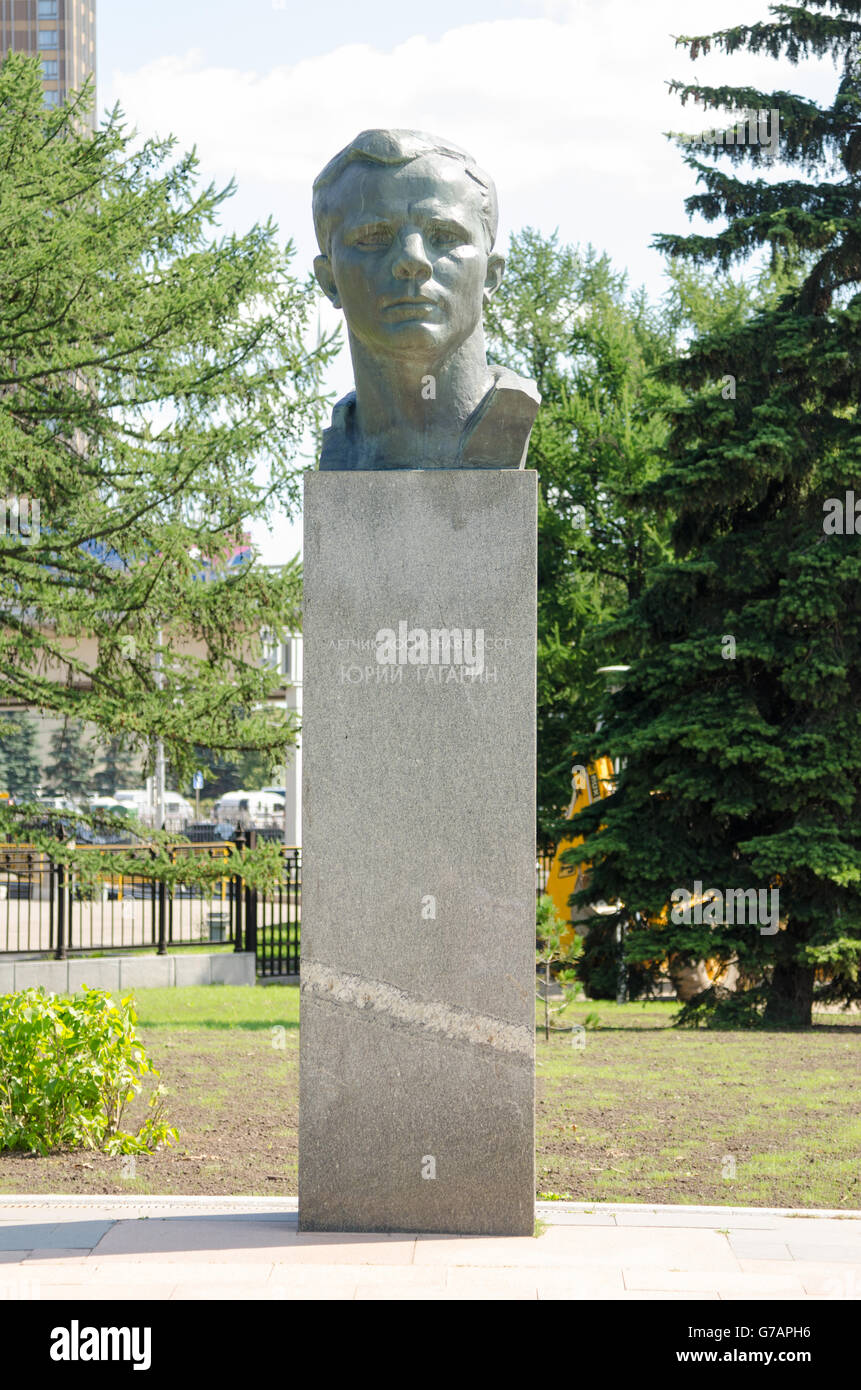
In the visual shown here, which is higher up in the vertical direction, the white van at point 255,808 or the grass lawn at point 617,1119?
the grass lawn at point 617,1119

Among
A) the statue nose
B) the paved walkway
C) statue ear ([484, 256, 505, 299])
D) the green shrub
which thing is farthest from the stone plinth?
the green shrub

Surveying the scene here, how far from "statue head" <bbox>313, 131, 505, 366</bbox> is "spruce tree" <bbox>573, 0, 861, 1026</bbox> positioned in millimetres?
8226

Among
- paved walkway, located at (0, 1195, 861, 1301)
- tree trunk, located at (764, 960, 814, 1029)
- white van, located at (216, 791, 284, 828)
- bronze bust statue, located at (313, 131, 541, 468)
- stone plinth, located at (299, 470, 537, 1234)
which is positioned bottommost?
white van, located at (216, 791, 284, 828)

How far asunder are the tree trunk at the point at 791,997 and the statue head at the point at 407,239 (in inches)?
367

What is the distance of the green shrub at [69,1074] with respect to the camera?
7184mm

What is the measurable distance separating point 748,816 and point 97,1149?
8.30 metres

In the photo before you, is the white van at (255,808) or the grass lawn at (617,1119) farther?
the white van at (255,808)

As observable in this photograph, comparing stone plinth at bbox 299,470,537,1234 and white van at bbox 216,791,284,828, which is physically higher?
stone plinth at bbox 299,470,537,1234

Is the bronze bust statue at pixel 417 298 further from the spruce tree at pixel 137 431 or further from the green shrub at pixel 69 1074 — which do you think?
the spruce tree at pixel 137 431

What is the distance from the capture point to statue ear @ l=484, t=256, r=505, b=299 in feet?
20.5

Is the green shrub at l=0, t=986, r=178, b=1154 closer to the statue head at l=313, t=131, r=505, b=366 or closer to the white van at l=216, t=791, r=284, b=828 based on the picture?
the statue head at l=313, t=131, r=505, b=366

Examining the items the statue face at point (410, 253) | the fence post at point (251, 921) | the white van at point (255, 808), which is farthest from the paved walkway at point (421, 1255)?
the white van at point (255, 808)

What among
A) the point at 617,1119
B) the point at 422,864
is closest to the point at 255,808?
the point at 617,1119

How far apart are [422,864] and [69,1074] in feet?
8.80
